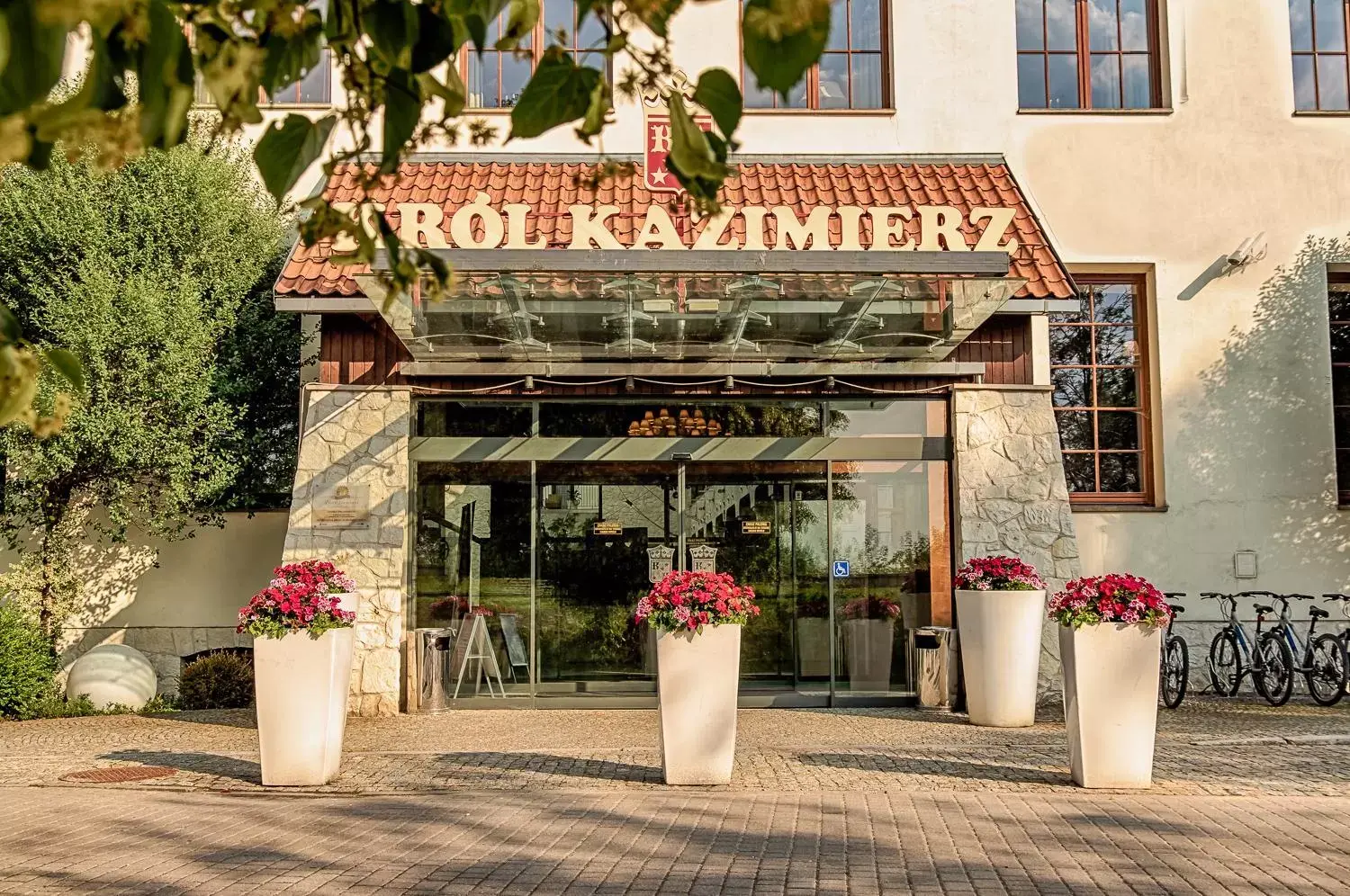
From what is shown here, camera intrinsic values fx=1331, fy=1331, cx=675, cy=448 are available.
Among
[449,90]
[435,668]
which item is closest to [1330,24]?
[435,668]

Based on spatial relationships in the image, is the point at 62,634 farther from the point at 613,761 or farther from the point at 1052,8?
the point at 1052,8

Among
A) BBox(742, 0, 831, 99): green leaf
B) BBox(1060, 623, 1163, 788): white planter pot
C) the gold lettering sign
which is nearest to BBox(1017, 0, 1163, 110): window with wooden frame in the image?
the gold lettering sign

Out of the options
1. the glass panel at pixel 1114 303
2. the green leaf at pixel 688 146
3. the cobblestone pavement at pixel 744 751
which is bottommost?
the cobblestone pavement at pixel 744 751

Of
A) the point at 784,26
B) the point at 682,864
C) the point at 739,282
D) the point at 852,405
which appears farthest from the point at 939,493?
the point at 784,26

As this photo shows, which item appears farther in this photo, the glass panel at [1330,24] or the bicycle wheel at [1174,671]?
the glass panel at [1330,24]

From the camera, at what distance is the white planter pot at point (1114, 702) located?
341 inches

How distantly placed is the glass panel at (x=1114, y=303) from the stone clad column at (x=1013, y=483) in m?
2.16

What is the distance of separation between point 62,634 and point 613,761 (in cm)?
747

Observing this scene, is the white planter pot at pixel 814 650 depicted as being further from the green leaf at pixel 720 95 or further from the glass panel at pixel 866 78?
the green leaf at pixel 720 95

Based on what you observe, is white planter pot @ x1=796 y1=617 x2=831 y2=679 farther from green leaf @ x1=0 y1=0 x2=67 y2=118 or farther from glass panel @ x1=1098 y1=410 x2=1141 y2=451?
green leaf @ x1=0 y1=0 x2=67 y2=118

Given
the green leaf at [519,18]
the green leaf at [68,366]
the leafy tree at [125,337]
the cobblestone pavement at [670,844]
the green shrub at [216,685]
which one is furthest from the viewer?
the green shrub at [216,685]

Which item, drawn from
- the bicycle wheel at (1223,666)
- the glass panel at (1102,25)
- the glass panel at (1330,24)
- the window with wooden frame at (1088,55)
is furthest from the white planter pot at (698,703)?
the glass panel at (1330,24)

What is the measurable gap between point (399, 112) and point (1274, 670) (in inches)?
514

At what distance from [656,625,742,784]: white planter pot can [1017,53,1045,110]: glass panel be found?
916cm
